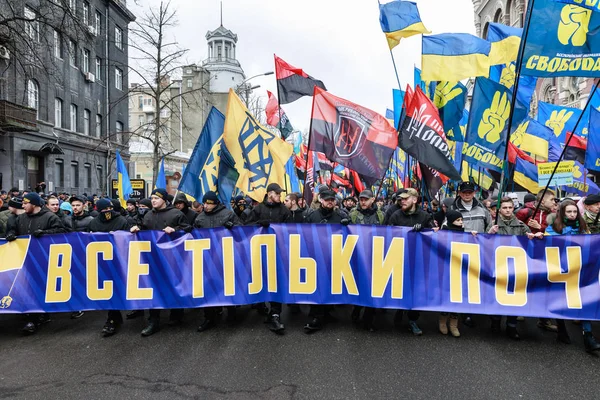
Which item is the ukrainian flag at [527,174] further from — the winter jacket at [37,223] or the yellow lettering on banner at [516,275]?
the winter jacket at [37,223]

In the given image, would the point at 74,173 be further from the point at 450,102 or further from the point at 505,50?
the point at 505,50

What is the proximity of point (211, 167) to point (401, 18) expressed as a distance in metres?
3.96

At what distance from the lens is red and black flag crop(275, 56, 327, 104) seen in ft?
24.5

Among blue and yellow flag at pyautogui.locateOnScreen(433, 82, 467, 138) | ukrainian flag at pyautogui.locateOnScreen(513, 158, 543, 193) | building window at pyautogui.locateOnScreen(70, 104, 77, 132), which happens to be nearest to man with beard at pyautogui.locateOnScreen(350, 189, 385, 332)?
blue and yellow flag at pyautogui.locateOnScreen(433, 82, 467, 138)

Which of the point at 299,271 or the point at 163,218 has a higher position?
the point at 163,218

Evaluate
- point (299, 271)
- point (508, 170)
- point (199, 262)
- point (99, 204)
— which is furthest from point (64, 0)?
point (508, 170)

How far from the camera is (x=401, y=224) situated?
5.28 metres

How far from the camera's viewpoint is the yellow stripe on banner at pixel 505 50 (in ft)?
24.8

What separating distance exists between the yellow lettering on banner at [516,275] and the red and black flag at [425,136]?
1296mm

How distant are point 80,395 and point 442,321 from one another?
3913 mm

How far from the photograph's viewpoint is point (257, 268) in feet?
16.7

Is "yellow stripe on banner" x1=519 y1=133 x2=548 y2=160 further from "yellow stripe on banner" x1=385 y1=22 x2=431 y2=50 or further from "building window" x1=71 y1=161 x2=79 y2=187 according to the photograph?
"building window" x1=71 y1=161 x2=79 y2=187

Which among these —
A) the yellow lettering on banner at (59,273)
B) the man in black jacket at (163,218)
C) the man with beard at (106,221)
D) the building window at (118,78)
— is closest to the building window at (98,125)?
the building window at (118,78)

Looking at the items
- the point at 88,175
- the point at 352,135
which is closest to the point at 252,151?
the point at 352,135
